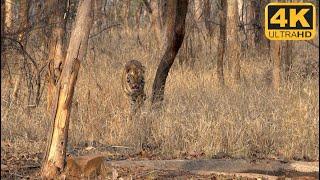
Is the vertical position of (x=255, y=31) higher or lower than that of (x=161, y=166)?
higher

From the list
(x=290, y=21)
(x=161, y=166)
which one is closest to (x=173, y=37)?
(x=290, y=21)

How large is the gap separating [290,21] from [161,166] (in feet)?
6.25

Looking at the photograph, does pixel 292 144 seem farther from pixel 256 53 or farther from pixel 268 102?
pixel 256 53

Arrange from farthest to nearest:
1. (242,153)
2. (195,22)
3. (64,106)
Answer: (195,22), (242,153), (64,106)

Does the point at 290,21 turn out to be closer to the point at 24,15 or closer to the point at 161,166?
the point at 161,166

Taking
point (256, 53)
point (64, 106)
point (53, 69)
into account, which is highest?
point (256, 53)

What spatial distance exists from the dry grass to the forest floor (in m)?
0.32

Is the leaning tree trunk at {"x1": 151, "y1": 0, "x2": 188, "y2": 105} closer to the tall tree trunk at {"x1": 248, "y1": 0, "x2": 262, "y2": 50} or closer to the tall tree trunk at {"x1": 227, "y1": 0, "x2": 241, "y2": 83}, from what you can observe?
the tall tree trunk at {"x1": 227, "y1": 0, "x2": 241, "y2": 83}

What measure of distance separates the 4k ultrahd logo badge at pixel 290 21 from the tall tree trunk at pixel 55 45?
11.3 ft

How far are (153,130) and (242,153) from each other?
1.14 meters

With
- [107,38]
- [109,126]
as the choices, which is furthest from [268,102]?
[107,38]

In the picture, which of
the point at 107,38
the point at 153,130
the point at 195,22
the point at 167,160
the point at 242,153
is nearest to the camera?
the point at 167,160

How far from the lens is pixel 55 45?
9766 mm

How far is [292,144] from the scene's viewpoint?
7996 millimetres
